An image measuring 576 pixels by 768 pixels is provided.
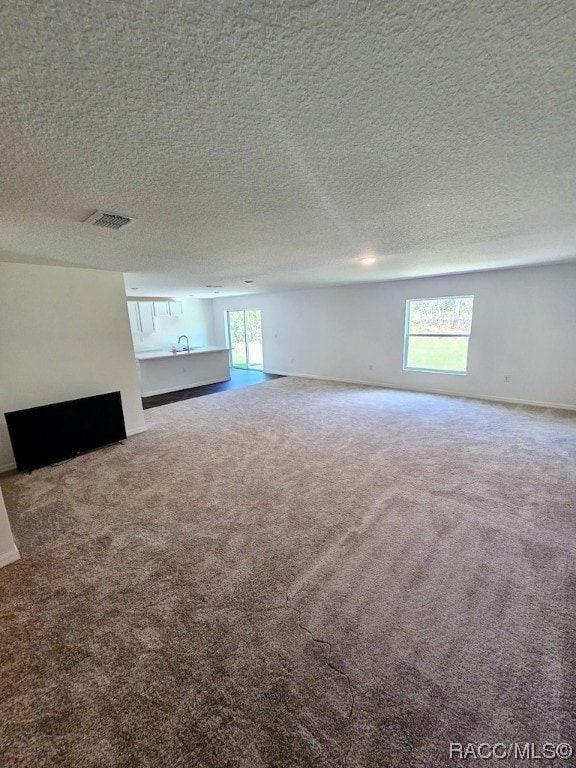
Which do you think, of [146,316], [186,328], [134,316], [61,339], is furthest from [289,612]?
[186,328]

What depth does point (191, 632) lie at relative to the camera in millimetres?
1554

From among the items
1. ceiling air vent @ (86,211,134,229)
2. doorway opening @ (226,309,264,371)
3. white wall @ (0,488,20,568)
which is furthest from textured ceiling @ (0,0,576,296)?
doorway opening @ (226,309,264,371)

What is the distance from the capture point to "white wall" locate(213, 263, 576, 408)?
4922 millimetres

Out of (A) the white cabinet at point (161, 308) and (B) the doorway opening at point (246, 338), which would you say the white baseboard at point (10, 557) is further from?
(B) the doorway opening at point (246, 338)

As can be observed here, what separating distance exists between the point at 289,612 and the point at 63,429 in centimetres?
339

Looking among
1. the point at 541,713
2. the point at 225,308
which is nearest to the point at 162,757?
the point at 541,713

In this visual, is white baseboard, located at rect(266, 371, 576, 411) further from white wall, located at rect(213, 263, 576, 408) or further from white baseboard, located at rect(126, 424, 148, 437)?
white baseboard, located at rect(126, 424, 148, 437)

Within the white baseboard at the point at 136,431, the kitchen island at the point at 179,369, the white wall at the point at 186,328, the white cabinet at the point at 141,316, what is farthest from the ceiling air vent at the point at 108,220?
the white wall at the point at 186,328

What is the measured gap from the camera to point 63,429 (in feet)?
11.9

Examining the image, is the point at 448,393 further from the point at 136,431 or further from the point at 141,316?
the point at 141,316

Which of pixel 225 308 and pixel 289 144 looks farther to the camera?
pixel 225 308

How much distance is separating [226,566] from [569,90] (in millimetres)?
2716

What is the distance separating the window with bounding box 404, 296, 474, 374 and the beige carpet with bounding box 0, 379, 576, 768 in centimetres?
296

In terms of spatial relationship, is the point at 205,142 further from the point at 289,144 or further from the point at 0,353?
the point at 0,353
